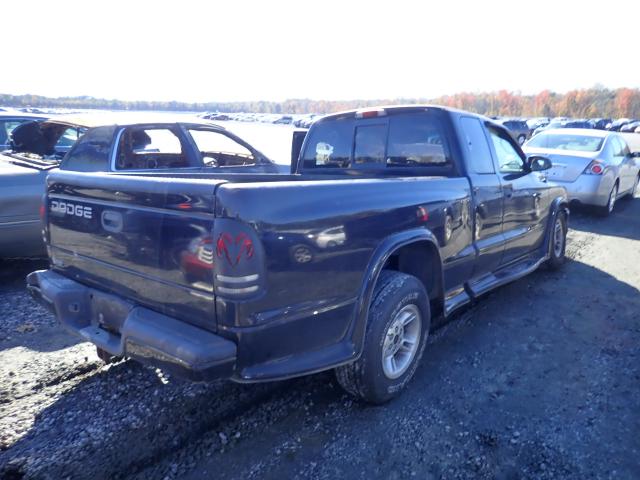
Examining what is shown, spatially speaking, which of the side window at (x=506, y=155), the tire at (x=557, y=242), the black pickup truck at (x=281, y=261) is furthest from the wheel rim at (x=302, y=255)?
the tire at (x=557, y=242)

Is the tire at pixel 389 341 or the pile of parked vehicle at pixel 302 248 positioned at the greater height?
the pile of parked vehicle at pixel 302 248

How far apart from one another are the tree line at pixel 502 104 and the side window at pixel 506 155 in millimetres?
69426

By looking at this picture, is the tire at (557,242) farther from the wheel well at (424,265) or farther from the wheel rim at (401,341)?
the wheel rim at (401,341)

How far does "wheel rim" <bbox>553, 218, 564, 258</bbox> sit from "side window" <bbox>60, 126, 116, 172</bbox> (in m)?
5.29

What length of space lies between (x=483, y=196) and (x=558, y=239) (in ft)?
8.03

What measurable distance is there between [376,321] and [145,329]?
1316 mm

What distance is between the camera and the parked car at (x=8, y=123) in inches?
281

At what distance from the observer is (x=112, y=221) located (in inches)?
104

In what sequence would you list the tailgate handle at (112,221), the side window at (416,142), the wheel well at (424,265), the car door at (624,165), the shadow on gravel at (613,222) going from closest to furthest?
1. the tailgate handle at (112,221)
2. the wheel well at (424,265)
3. the side window at (416,142)
4. the shadow on gravel at (613,222)
5. the car door at (624,165)

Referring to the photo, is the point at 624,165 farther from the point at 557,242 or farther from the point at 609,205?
the point at 557,242

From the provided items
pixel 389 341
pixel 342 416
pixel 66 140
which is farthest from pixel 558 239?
pixel 66 140

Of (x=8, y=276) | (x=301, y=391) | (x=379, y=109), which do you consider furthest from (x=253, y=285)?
(x=8, y=276)

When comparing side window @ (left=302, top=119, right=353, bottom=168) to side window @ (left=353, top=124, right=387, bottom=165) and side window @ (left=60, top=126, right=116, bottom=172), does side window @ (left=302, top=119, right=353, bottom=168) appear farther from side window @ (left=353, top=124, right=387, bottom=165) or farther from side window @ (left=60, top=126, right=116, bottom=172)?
side window @ (left=60, top=126, right=116, bottom=172)

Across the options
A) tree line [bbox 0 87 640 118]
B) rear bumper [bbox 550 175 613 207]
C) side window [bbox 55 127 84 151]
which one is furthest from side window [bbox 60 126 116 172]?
tree line [bbox 0 87 640 118]
